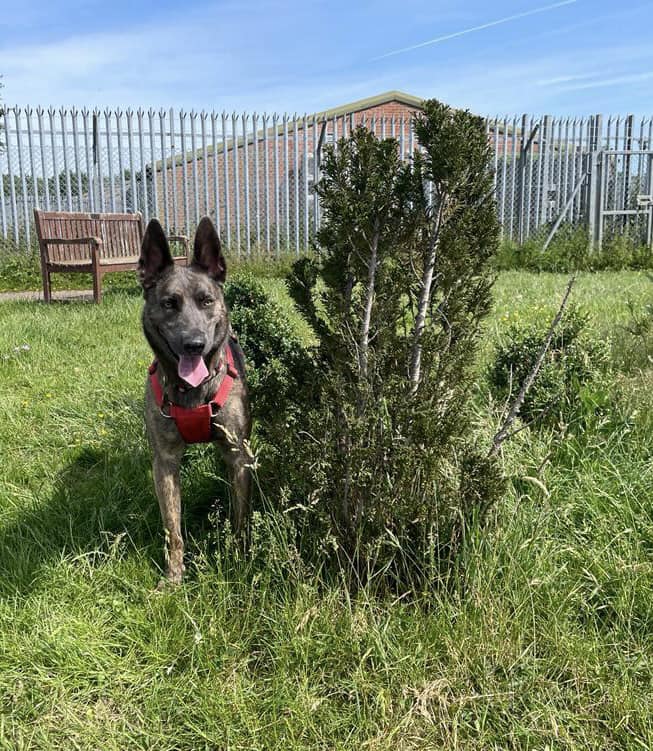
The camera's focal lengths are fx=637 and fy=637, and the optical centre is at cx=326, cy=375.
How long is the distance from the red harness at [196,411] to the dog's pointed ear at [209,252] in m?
0.43

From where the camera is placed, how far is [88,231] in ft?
31.7

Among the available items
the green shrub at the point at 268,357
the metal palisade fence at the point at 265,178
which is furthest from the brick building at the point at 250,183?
the green shrub at the point at 268,357

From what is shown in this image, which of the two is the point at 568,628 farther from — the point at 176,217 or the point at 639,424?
the point at 176,217

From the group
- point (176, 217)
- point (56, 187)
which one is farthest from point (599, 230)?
point (56, 187)

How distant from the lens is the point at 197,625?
2.28 metres

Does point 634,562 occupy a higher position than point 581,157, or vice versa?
point 581,157

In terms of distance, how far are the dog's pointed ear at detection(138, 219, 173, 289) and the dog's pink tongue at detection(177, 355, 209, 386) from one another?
445 millimetres

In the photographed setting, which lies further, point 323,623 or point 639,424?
point 639,424

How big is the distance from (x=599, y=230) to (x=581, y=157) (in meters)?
1.95

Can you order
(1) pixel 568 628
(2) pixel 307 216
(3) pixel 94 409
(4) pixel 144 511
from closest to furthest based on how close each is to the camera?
(1) pixel 568 628 < (4) pixel 144 511 < (3) pixel 94 409 < (2) pixel 307 216

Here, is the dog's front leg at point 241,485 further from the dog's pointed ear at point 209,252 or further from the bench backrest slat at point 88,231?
the bench backrest slat at point 88,231

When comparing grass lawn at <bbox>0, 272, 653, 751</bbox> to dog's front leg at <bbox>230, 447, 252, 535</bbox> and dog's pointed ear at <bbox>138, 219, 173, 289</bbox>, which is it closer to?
dog's front leg at <bbox>230, 447, 252, 535</bbox>

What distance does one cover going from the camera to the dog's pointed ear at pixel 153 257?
2.74 meters

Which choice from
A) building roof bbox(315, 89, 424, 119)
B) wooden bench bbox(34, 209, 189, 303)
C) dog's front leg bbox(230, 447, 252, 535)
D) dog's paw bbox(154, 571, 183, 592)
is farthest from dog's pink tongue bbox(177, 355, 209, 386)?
building roof bbox(315, 89, 424, 119)
